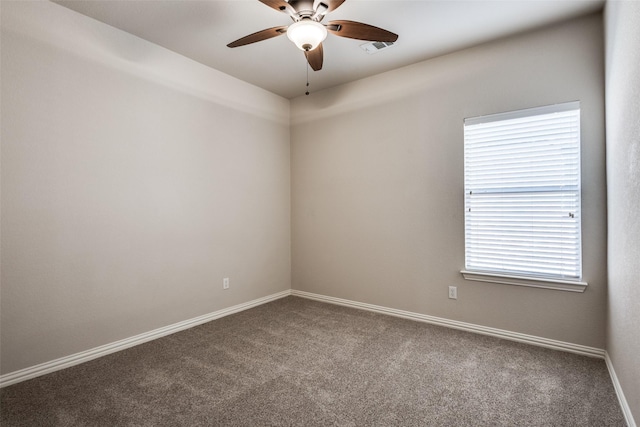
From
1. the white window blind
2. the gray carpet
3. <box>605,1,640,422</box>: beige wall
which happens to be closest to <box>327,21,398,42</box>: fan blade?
<box>605,1,640,422</box>: beige wall

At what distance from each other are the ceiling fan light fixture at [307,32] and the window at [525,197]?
1794 millimetres

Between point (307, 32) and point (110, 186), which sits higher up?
point (307, 32)

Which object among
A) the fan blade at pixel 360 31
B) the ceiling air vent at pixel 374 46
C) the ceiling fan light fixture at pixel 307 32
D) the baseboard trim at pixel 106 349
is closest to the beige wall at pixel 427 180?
the ceiling air vent at pixel 374 46

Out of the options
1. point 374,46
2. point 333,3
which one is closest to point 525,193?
point 374,46

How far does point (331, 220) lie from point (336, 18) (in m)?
2.24

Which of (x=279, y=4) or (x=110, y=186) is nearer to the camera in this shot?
(x=279, y=4)

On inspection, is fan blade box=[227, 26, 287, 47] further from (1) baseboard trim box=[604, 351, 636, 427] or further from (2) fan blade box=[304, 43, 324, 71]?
(1) baseboard trim box=[604, 351, 636, 427]

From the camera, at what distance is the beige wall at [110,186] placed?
228 centimetres

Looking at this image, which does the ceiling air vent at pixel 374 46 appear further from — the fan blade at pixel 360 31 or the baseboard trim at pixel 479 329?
the baseboard trim at pixel 479 329

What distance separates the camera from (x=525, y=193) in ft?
9.34

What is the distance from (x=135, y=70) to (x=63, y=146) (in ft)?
3.05

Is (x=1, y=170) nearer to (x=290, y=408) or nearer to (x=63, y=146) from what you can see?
(x=63, y=146)

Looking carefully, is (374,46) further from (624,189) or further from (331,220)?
(624,189)

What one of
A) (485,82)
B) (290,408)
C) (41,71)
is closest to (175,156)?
(41,71)
